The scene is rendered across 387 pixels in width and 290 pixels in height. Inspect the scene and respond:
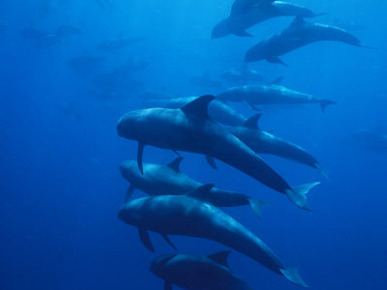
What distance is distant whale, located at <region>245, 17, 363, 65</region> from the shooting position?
9.84 m

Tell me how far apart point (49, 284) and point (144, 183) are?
602 inches

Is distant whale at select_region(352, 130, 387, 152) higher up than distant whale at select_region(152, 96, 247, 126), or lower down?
higher up

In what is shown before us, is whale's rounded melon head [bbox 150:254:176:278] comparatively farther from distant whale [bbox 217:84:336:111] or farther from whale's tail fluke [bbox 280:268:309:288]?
distant whale [bbox 217:84:336:111]

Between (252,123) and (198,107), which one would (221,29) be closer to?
(252,123)

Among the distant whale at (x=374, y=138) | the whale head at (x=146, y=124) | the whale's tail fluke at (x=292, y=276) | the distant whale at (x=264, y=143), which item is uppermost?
the distant whale at (x=374, y=138)

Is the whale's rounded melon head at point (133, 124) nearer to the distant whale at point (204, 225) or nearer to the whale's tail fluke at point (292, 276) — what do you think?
the distant whale at point (204, 225)

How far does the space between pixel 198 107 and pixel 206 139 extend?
20.7 inches

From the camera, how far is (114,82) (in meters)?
30.6

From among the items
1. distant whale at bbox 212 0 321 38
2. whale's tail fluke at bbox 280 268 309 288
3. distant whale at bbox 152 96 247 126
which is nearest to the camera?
whale's tail fluke at bbox 280 268 309 288

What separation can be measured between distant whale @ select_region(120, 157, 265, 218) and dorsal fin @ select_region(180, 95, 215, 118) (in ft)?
6.54

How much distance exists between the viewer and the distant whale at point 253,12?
30.6 feet

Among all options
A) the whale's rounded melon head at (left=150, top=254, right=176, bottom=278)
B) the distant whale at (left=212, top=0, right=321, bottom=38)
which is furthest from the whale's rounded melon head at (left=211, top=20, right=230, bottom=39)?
the whale's rounded melon head at (left=150, top=254, right=176, bottom=278)

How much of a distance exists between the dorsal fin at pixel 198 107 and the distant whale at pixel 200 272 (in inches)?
112

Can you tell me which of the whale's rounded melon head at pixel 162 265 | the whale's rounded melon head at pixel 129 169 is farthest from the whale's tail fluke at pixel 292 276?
the whale's rounded melon head at pixel 129 169
